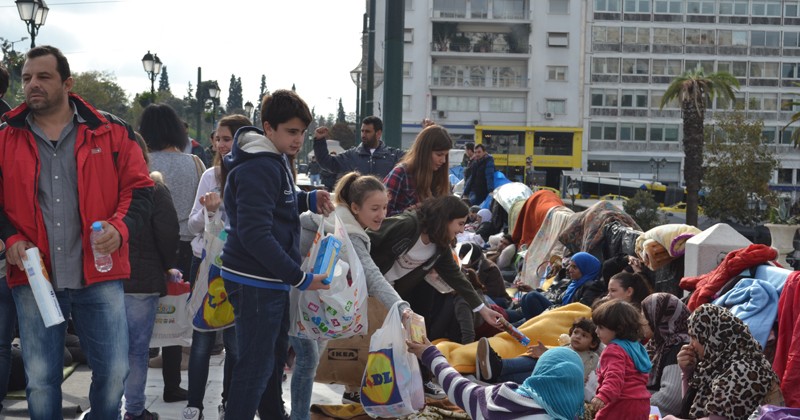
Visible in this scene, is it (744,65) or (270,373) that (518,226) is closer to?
(270,373)

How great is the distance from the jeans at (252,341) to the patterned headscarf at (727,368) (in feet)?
8.06

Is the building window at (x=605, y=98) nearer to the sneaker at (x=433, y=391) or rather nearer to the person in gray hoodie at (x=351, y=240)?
the sneaker at (x=433, y=391)

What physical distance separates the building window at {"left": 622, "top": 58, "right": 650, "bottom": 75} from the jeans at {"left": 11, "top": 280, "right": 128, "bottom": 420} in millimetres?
78453

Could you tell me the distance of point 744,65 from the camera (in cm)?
8256

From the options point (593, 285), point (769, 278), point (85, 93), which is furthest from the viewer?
point (85, 93)

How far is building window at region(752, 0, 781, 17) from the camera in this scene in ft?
270

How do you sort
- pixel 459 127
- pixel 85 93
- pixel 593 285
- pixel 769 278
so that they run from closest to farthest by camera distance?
1. pixel 769 278
2. pixel 593 285
3. pixel 459 127
4. pixel 85 93

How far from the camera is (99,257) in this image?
4.27 metres

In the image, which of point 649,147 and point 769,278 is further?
point 649,147

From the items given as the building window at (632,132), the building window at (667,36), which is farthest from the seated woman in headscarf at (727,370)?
the building window at (667,36)

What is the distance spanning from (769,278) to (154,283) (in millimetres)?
3796

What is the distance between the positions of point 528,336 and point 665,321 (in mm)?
1181

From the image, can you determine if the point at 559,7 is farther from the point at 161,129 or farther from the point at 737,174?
A: the point at 161,129

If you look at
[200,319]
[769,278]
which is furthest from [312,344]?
[769,278]
